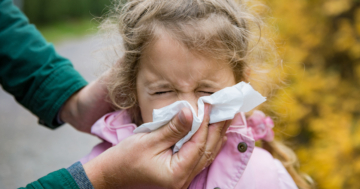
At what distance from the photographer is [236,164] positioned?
1.58 meters

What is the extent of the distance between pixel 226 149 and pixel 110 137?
66cm

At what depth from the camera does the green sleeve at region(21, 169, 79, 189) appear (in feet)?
4.63

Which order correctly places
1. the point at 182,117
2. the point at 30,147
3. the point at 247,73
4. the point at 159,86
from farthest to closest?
the point at 30,147 → the point at 247,73 → the point at 159,86 → the point at 182,117

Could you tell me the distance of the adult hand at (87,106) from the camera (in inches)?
75.6

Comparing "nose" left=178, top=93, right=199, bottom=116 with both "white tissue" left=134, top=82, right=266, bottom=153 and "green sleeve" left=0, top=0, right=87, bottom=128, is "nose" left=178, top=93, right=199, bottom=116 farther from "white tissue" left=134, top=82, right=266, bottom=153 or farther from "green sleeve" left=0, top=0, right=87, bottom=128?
"green sleeve" left=0, top=0, right=87, bottom=128

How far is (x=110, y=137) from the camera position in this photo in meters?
1.73

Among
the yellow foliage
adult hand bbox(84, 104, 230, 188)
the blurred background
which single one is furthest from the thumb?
the yellow foliage

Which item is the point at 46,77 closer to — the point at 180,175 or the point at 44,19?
the point at 180,175

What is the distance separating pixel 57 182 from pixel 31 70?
2.89ft

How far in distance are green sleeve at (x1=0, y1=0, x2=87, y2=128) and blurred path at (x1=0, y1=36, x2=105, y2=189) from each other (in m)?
1.34

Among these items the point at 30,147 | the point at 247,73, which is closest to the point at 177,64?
the point at 247,73

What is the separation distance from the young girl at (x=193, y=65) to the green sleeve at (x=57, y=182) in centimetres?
35

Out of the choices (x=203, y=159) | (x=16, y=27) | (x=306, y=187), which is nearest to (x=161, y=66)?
(x=203, y=159)

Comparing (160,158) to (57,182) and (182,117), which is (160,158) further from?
(57,182)
